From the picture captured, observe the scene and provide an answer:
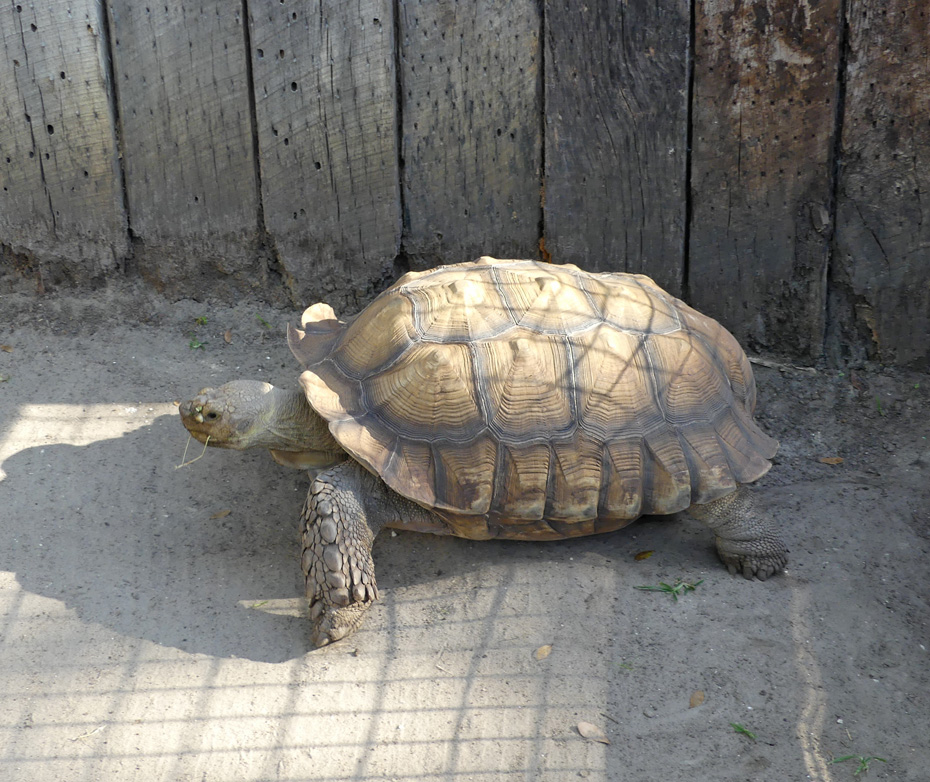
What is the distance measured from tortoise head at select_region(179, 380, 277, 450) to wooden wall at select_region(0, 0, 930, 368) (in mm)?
1180

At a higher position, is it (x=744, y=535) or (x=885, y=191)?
(x=885, y=191)

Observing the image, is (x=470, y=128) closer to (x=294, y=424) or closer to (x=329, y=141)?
(x=329, y=141)

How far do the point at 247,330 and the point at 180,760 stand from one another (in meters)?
2.47

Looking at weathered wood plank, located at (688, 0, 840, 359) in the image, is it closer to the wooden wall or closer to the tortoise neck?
the wooden wall

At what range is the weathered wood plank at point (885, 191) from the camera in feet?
12.2

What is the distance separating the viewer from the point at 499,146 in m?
4.20

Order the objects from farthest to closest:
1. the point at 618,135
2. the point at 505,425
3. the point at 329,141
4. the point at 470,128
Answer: the point at 329,141, the point at 470,128, the point at 618,135, the point at 505,425

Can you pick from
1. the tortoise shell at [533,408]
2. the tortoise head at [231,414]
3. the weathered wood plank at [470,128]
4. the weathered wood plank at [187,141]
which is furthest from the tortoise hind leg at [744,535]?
the weathered wood plank at [187,141]

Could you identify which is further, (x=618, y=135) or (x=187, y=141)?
(x=187, y=141)

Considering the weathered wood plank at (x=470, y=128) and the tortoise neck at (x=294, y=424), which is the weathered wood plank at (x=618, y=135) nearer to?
the weathered wood plank at (x=470, y=128)

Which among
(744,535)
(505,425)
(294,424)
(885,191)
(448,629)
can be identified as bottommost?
(448,629)

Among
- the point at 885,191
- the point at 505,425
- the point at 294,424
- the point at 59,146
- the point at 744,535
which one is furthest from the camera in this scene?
the point at 59,146

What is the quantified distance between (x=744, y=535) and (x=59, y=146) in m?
3.53

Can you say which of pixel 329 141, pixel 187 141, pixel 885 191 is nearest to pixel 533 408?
pixel 329 141
